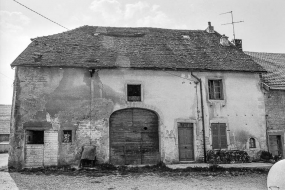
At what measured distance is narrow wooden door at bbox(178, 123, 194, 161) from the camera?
1358cm

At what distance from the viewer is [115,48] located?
49.4 ft

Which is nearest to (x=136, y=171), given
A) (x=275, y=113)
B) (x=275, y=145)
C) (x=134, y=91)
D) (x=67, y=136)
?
(x=67, y=136)

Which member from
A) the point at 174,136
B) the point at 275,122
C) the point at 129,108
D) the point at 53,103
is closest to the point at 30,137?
the point at 53,103

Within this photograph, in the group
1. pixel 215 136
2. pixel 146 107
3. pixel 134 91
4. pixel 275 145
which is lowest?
pixel 275 145

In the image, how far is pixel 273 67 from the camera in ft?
58.0

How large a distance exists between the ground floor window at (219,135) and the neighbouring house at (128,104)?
0.05 meters

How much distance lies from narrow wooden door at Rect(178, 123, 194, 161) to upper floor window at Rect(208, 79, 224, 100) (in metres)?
2.12

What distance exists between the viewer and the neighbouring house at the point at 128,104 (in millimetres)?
12602

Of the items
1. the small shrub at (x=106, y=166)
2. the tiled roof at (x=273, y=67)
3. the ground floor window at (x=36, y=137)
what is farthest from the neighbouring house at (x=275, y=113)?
the ground floor window at (x=36, y=137)

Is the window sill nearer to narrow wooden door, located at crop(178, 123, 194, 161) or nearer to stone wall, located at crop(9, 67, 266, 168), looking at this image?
stone wall, located at crop(9, 67, 266, 168)

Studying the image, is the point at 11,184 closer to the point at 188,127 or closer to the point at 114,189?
the point at 114,189

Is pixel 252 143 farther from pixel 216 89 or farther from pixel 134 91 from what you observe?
pixel 134 91

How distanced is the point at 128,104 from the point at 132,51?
3.35 m

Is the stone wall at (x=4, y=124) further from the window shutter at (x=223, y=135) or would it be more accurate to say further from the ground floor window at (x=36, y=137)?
the window shutter at (x=223, y=135)
